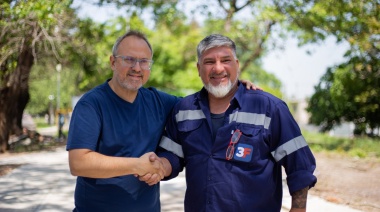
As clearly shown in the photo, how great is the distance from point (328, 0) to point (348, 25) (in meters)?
1.12

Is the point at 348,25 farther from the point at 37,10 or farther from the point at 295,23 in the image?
the point at 37,10

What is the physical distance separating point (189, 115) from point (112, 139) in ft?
1.95

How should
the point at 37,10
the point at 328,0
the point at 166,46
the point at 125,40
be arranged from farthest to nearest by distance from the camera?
the point at 166,46 → the point at 328,0 → the point at 37,10 → the point at 125,40

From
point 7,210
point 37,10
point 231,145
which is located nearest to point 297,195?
point 231,145

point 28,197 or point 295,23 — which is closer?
point 28,197

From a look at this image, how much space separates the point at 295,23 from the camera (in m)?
16.8

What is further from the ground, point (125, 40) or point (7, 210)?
point (125, 40)

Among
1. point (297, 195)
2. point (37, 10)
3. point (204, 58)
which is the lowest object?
point (297, 195)

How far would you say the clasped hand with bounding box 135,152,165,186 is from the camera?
2696mm

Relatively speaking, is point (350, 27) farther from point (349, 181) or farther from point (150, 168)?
point (150, 168)

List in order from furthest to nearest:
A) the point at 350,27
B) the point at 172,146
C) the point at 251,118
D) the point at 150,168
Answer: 1. the point at 350,27
2. the point at 172,146
3. the point at 251,118
4. the point at 150,168

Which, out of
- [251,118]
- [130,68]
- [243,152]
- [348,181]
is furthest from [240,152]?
[348,181]

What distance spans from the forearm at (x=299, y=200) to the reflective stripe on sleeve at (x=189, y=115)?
796mm

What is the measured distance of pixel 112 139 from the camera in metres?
2.74
